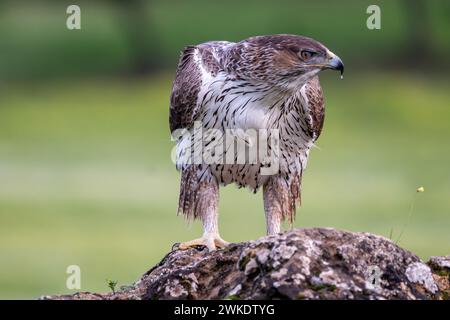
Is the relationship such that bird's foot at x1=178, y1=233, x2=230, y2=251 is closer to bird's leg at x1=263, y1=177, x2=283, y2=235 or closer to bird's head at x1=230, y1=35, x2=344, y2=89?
bird's leg at x1=263, y1=177, x2=283, y2=235

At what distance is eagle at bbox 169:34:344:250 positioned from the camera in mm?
7695

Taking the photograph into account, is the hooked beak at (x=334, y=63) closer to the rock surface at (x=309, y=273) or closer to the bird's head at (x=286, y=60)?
the bird's head at (x=286, y=60)

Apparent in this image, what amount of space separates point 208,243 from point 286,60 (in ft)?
4.17

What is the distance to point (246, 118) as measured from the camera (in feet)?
25.5

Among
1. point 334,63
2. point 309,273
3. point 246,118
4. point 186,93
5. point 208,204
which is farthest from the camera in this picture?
point 208,204

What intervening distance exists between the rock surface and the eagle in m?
1.34

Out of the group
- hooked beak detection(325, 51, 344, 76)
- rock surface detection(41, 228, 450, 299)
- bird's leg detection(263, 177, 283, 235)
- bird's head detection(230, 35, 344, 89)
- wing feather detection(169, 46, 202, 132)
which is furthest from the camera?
bird's leg detection(263, 177, 283, 235)

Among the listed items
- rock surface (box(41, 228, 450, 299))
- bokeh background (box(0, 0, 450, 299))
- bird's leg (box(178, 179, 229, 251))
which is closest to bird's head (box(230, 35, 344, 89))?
bird's leg (box(178, 179, 229, 251))

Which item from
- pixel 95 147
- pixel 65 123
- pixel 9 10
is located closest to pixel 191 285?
pixel 95 147

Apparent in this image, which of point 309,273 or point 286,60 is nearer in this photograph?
point 309,273

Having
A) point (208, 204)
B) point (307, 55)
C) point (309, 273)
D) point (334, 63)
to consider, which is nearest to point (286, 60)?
point (307, 55)

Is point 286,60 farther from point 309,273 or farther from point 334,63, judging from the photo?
point 309,273

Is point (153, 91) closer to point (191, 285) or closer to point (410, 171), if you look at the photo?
point (410, 171)

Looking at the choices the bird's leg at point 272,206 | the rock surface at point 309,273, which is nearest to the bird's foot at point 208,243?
the bird's leg at point 272,206
